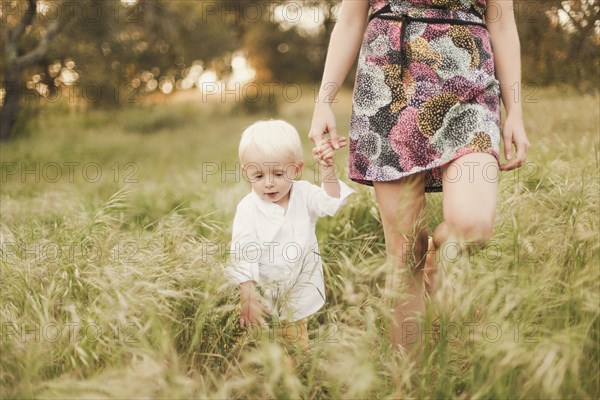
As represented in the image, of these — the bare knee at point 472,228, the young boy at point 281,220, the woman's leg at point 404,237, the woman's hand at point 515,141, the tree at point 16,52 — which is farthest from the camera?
the tree at point 16,52

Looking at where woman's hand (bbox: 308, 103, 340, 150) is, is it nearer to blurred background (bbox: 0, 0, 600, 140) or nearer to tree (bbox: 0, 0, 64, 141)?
blurred background (bbox: 0, 0, 600, 140)

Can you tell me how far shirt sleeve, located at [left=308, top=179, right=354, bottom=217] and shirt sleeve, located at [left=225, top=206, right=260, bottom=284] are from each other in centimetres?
30

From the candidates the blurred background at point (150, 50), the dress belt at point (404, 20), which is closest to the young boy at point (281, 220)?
the dress belt at point (404, 20)

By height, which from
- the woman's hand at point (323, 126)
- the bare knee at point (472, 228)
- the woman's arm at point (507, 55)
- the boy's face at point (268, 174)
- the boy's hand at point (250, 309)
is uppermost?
the woman's arm at point (507, 55)

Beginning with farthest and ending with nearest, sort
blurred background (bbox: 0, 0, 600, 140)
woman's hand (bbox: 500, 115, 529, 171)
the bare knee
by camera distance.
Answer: blurred background (bbox: 0, 0, 600, 140) < woman's hand (bbox: 500, 115, 529, 171) < the bare knee

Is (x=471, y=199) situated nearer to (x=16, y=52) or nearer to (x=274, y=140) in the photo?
(x=274, y=140)

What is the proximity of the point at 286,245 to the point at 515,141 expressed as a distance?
3.54ft

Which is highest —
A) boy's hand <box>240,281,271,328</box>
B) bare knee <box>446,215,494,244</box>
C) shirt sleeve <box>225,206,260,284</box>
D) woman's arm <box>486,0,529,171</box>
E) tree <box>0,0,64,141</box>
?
tree <box>0,0,64,141</box>

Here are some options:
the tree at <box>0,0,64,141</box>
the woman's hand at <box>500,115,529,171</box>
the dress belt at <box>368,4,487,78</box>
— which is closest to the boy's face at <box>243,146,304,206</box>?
the dress belt at <box>368,4,487,78</box>

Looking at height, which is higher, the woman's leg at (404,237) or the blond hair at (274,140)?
the blond hair at (274,140)

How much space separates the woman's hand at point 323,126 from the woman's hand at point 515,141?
27.1 inches

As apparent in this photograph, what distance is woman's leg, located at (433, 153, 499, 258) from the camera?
7.06 ft

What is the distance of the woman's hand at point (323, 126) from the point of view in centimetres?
253

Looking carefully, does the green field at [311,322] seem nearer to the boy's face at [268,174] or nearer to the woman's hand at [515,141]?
the woman's hand at [515,141]
